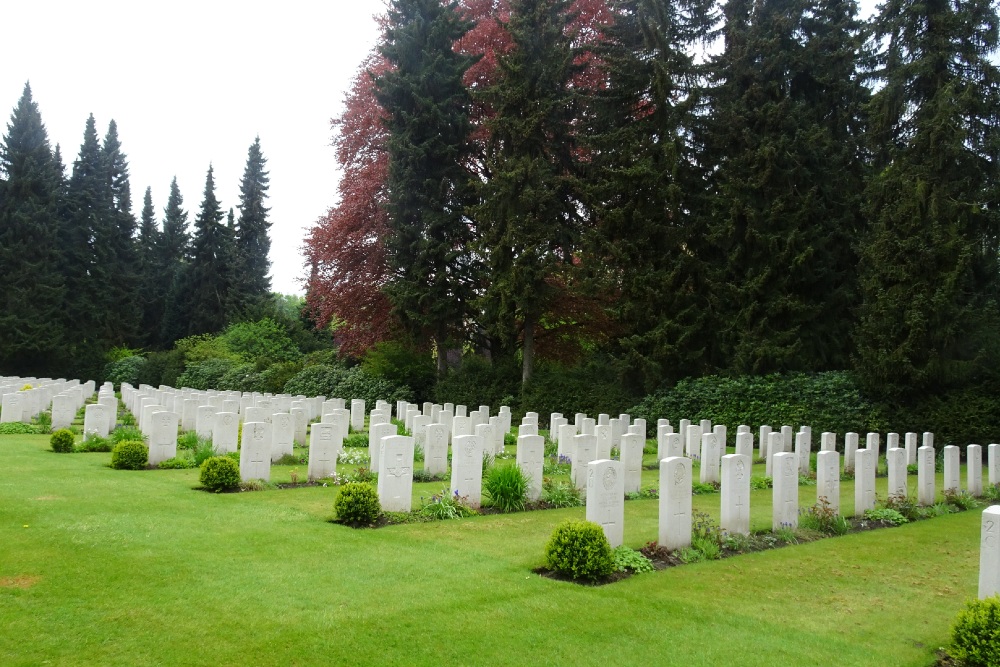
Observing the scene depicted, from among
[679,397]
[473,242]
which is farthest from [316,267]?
[679,397]

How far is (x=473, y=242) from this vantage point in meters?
26.4

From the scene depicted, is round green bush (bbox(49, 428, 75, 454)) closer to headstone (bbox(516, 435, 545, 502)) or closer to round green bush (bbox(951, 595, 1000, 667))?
headstone (bbox(516, 435, 545, 502))

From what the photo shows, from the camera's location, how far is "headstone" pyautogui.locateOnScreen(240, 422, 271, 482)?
11750mm

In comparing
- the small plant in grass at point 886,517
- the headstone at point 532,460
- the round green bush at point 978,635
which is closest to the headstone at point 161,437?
the headstone at point 532,460

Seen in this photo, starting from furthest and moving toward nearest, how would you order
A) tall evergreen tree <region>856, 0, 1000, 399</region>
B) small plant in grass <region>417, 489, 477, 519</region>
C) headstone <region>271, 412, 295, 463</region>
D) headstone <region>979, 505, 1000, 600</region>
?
tall evergreen tree <region>856, 0, 1000, 399</region>
headstone <region>271, 412, 295, 463</region>
small plant in grass <region>417, 489, 477, 519</region>
headstone <region>979, 505, 1000, 600</region>

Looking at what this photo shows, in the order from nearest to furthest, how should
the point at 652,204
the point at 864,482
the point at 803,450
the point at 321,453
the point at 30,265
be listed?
the point at 864,482 → the point at 321,453 → the point at 803,450 → the point at 652,204 → the point at 30,265

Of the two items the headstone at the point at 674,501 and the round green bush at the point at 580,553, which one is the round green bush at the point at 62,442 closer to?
the round green bush at the point at 580,553

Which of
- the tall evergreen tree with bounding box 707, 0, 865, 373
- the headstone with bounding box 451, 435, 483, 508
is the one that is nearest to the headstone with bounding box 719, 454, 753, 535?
the headstone with bounding box 451, 435, 483, 508

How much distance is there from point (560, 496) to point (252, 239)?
5836 centimetres

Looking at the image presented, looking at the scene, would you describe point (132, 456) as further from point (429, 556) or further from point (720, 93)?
point (720, 93)

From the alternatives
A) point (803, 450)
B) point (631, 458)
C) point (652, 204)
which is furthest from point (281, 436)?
point (652, 204)

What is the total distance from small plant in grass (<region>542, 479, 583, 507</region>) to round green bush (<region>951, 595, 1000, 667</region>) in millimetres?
6350

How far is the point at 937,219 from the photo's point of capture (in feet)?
62.8

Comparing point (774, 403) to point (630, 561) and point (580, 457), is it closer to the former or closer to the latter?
point (580, 457)
